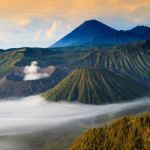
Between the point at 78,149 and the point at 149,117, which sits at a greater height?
the point at 149,117

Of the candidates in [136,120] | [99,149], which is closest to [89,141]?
[99,149]

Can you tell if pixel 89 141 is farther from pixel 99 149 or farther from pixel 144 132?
pixel 144 132

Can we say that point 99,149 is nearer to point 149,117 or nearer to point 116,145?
point 116,145

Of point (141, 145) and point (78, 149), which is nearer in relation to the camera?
point (141, 145)

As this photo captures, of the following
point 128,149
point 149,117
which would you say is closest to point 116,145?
point 128,149

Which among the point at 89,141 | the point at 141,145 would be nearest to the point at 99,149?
the point at 89,141

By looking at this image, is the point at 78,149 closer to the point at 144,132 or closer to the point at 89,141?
the point at 89,141

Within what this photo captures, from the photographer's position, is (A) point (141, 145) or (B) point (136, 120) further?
(B) point (136, 120)
